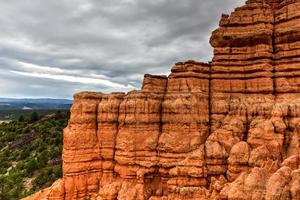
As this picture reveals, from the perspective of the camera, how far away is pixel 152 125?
2973 cm

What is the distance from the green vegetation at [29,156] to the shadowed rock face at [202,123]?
2312 cm

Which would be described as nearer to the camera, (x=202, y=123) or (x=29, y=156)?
(x=202, y=123)

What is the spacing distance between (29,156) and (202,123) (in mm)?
44806

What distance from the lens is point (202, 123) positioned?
2872 centimetres

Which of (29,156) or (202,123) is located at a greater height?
(202,123)

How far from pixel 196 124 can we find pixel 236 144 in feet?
12.5

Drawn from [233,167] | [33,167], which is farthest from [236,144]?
[33,167]

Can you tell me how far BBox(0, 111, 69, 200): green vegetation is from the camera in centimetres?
5291

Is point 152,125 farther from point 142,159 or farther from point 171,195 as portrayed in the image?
point 171,195

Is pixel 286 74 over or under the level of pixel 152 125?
over

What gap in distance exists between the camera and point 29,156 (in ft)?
211

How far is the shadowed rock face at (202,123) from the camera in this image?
85.1ft

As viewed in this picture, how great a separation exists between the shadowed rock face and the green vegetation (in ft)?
75.8

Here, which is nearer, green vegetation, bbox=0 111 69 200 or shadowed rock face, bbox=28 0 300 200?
shadowed rock face, bbox=28 0 300 200
